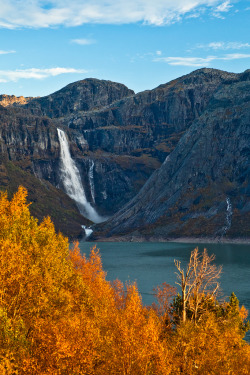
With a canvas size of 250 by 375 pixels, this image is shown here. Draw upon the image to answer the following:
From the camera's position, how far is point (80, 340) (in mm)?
26188

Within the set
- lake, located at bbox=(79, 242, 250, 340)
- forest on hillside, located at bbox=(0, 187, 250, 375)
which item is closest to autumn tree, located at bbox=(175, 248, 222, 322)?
forest on hillside, located at bbox=(0, 187, 250, 375)

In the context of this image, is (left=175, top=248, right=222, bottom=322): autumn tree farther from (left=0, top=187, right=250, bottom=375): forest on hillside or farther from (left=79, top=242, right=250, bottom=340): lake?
(left=79, top=242, right=250, bottom=340): lake

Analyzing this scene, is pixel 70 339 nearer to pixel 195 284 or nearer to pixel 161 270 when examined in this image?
pixel 195 284

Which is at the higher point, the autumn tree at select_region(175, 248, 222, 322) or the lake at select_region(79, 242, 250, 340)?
the autumn tree at select_region(175, 248, 222, 322)

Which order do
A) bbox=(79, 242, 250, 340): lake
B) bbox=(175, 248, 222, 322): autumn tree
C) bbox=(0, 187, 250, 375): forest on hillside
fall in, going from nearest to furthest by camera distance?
1. bbox=(0, 187, 250, 375): forest on hillside
2. bbox=(175, 248, 222, 322): autumn tree
3. bbox=(79, 242, 250, 340): lake

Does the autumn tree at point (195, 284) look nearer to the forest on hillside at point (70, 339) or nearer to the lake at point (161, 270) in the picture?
the forest on hillside at point (70, 339)

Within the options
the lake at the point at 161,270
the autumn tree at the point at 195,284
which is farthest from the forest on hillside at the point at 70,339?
the lake at the point at 161,270

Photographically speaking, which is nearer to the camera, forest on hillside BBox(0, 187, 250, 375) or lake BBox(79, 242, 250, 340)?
forest on hillside BBox(0, 187, 250, 375)

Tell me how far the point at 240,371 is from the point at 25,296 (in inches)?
574

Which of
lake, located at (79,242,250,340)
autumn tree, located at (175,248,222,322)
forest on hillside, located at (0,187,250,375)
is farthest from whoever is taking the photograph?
lake, located at (79,242,250,340)

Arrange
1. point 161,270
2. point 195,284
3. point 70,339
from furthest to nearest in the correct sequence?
1. point 161,270
2. point 195,284
3. point 70,339

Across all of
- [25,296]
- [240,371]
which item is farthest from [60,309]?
[240,371]

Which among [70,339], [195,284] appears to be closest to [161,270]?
[195,284]

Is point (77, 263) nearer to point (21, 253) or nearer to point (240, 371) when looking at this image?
point (21, 253)
